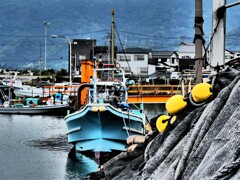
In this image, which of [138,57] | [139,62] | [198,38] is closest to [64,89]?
[138,57]

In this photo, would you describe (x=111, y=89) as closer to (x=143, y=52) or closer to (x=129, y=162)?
(x=129, y=162)

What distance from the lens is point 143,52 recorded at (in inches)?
3644

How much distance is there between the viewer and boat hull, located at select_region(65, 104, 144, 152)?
20.0m

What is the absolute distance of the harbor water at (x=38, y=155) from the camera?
65.4 feet

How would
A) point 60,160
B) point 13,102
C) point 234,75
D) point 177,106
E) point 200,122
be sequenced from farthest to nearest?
point 13,102, point 60,160, point 177,106, point 234,75, point 200,122

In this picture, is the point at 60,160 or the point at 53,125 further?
the point at 53,125

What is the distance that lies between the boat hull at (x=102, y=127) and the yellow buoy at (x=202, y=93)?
45.2 ft

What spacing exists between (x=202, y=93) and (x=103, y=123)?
14.9 meters

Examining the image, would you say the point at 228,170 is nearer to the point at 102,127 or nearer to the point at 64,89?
the point at 102,127

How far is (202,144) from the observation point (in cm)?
448

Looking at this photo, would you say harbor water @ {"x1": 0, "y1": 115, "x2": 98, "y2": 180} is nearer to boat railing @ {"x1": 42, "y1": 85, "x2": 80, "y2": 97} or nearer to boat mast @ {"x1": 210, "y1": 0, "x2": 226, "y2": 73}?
boat mast @ {"x1": 210, "y1": 0, "x2": 226, "y2": 73}

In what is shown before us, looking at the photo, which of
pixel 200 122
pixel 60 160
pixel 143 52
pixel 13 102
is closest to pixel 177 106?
pixel 200 122

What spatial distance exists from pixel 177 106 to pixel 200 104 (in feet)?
1.41

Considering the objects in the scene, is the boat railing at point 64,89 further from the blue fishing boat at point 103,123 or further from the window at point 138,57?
the blue fishing boat at point 103,123
